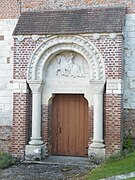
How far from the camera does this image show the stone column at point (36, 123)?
11180 mm

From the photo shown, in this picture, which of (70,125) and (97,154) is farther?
(70,125)

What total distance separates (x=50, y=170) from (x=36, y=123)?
1968mm

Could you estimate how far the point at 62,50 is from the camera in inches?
448

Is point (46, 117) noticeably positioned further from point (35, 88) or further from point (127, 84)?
point (127, 84)

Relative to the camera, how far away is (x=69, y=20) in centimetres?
1124

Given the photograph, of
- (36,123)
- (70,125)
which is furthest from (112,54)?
(36,123)

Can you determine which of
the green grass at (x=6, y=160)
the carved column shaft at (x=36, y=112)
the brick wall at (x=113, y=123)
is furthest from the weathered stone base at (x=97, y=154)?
the green grass at (x=6, y=160)

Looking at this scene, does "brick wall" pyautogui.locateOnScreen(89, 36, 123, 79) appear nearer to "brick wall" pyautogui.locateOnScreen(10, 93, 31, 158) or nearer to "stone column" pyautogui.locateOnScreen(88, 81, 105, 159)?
"stone column" pyautogui.locateOnScreen(88, 81, 105, 159)

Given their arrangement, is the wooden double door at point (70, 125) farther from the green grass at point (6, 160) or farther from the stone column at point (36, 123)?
the green grass at point (6, 160)

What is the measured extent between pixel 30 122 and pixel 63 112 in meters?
1.16

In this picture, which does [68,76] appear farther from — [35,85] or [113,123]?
[113,123]

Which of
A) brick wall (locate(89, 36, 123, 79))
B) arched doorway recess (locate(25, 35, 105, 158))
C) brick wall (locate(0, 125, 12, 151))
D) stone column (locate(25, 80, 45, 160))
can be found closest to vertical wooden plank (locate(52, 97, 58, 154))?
arched doorway recess (locate(25, 35, 105, 158))

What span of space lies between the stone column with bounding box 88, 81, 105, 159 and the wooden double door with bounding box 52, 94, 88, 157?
884mm

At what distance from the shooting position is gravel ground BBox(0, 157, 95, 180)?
29.7ft
